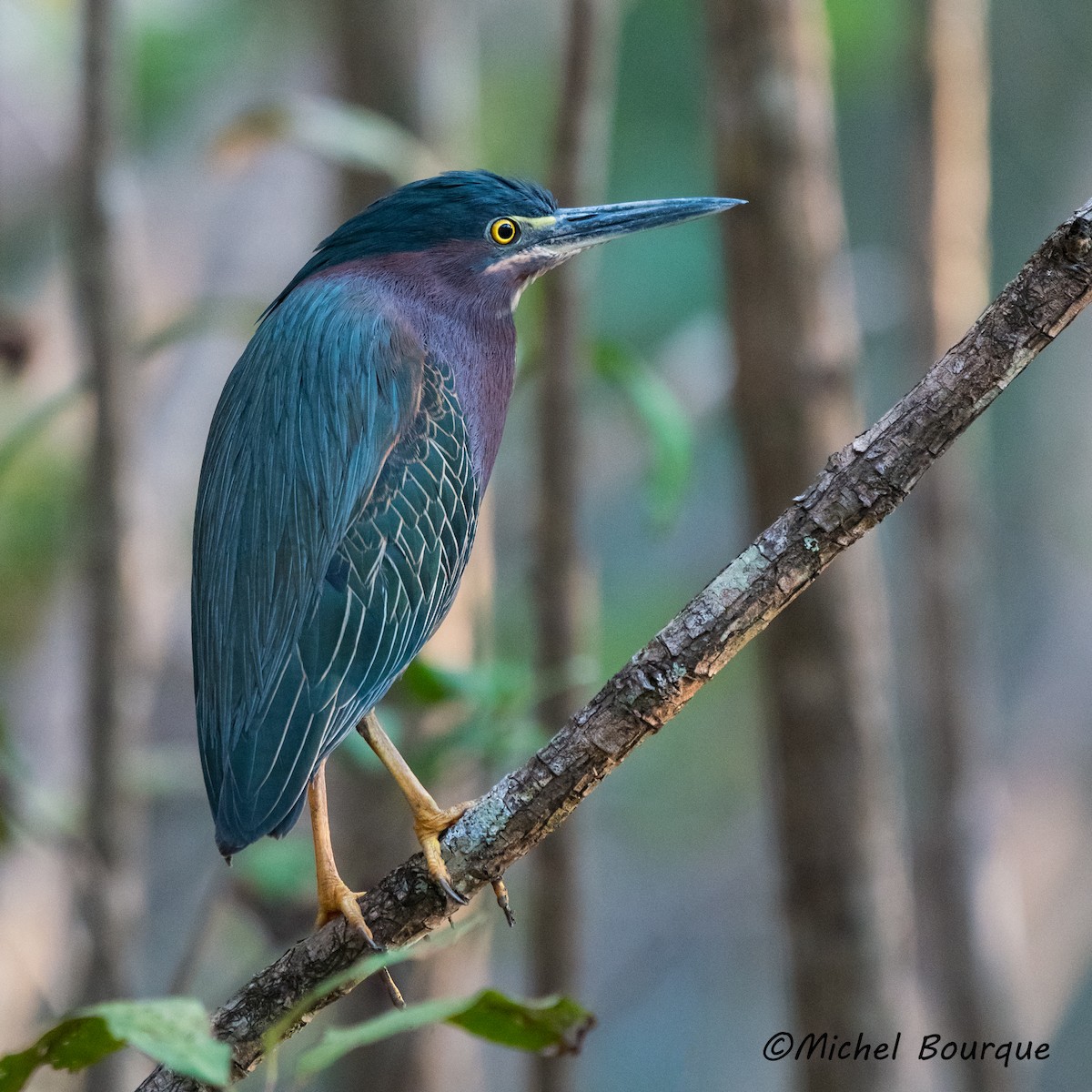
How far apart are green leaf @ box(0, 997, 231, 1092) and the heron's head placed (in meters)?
1.23

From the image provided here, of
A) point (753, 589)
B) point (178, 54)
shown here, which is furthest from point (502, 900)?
point (178, 54)

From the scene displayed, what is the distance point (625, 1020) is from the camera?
756 cm

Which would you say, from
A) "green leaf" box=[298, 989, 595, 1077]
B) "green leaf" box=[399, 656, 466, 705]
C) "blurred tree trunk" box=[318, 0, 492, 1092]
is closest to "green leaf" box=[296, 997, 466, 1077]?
"green leaf" box=[298, 989, 595, 1077]

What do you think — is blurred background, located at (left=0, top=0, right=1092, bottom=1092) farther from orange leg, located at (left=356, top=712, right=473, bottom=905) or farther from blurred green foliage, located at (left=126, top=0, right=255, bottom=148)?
orange leg, located at (left=356, top=712, right=473, bottom=905)

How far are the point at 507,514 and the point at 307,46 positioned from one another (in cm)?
276

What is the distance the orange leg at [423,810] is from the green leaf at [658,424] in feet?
2.41

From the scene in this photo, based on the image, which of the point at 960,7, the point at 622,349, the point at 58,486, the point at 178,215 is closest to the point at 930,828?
the point at 622,349

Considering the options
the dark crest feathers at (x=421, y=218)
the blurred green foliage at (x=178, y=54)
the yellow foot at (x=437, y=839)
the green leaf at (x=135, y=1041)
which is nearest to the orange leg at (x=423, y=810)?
the yellow foot at (x=437, y=839)

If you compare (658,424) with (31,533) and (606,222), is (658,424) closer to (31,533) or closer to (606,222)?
(606,222)

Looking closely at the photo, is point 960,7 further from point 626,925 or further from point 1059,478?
point 626,925

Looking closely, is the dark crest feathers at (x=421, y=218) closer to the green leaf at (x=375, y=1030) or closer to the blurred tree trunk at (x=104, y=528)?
the blurred tree trunk at (x=104, y=528)

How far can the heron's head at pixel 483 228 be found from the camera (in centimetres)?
213

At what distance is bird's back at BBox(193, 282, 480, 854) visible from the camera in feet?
5.82

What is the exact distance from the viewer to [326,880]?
1841mm
